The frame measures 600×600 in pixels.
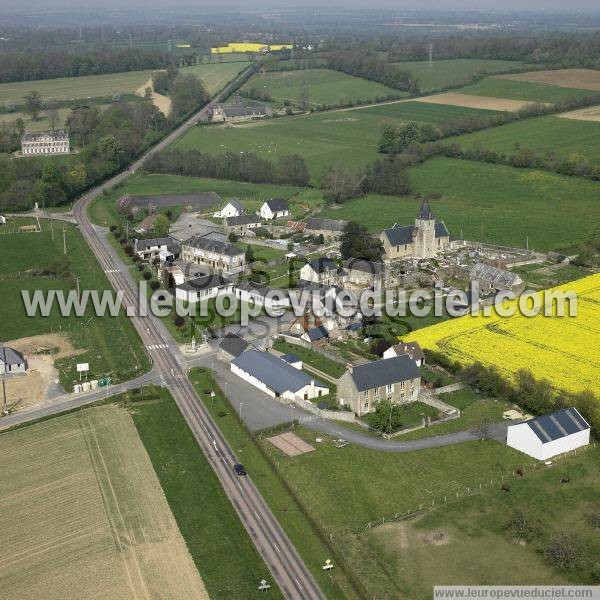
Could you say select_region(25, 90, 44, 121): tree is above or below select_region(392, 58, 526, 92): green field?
below

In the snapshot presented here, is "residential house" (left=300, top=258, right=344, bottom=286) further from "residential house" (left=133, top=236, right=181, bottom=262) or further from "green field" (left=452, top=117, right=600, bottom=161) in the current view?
"green field" (left=452, top=117, right=600, bottom=161)

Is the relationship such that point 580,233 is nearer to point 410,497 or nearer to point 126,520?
point 410,497

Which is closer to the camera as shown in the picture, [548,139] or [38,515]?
[38,515]

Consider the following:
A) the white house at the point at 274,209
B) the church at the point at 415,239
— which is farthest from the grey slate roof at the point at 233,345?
the white house at the point at 274,209

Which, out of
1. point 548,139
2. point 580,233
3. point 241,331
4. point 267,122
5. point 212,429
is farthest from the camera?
point 267,122

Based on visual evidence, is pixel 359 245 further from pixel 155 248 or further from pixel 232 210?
pixel 232 210

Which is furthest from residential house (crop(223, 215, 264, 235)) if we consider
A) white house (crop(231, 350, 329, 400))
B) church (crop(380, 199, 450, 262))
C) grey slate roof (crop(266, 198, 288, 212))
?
white house (crop(231, 350, 329, 400))

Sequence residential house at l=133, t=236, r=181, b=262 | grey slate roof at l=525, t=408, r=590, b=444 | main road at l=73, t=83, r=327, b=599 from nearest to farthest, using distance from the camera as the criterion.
Answer: main road at l=73, t=83, r=327, b=599 < grey slate roof at l=525, t=408, r=590, b=444 < residential house at l=133, t=236, r=181, b=262

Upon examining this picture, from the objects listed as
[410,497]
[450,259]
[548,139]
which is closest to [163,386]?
[410,497]
